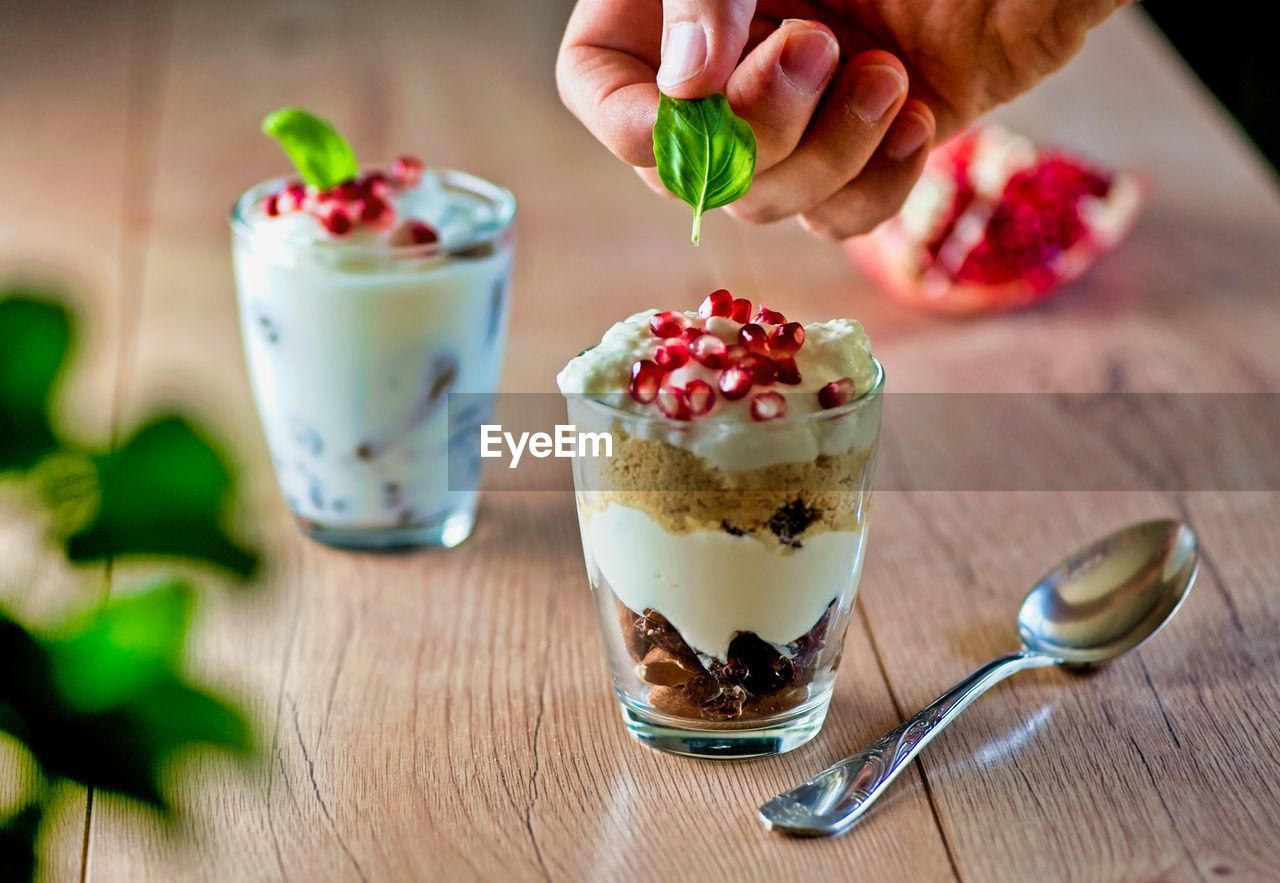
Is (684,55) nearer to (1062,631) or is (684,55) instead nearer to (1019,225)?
(1062,631)

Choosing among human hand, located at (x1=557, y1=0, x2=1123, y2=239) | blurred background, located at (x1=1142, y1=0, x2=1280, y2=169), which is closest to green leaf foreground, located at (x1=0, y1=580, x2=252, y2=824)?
human hand, located at (x1=557, y1=0, x2=1123, y2=239)

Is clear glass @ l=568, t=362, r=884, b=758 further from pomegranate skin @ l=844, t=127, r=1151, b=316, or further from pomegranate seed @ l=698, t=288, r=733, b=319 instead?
pomegranate skin @ l=844, t=127, r=1151, b=316

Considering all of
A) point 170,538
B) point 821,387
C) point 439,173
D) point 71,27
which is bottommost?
point 71,27

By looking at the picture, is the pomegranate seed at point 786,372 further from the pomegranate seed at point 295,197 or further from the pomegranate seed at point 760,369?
the pomegranate seed at point 295,197

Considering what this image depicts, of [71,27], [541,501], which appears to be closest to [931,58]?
[541,501]

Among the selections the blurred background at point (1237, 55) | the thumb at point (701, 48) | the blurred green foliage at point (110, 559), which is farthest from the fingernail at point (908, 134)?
the blurred background at point (1237, 55)

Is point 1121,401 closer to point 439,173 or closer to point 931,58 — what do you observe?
point 931,58
